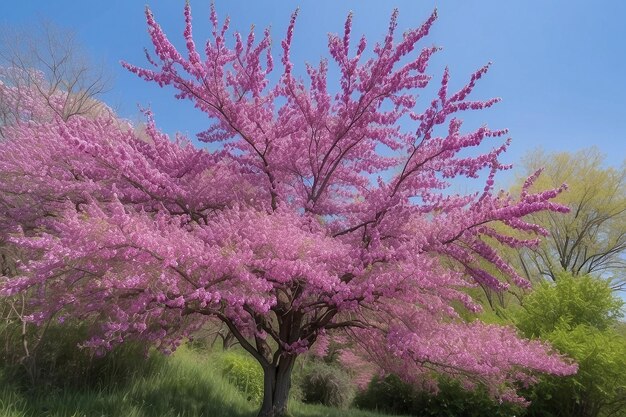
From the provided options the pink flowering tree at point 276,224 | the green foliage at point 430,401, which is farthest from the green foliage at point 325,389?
the pink flowering tree at point 276,224

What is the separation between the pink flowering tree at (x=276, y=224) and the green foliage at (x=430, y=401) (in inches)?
91.5

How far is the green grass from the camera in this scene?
5719mm

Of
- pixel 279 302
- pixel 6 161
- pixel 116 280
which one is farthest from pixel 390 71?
pixel 6 161

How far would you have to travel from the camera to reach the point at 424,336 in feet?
20.4

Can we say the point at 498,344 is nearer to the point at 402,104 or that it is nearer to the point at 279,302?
the point at 279,302

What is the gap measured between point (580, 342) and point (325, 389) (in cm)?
583

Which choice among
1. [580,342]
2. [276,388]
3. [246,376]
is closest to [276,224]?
[276,388]

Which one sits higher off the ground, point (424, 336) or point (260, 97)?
point (260, 97)

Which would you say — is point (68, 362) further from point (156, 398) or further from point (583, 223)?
point (583, 223)

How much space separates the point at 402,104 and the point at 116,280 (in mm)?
4760

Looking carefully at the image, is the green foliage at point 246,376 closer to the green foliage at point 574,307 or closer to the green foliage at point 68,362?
the green foliage at point 68,362

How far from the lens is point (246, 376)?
1029 centimetres

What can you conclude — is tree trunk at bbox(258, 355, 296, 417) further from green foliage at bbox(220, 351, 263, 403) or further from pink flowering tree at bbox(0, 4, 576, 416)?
green foliage at bbox(220, 351, 263, 403)

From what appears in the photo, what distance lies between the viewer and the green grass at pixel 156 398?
5.72 meters
